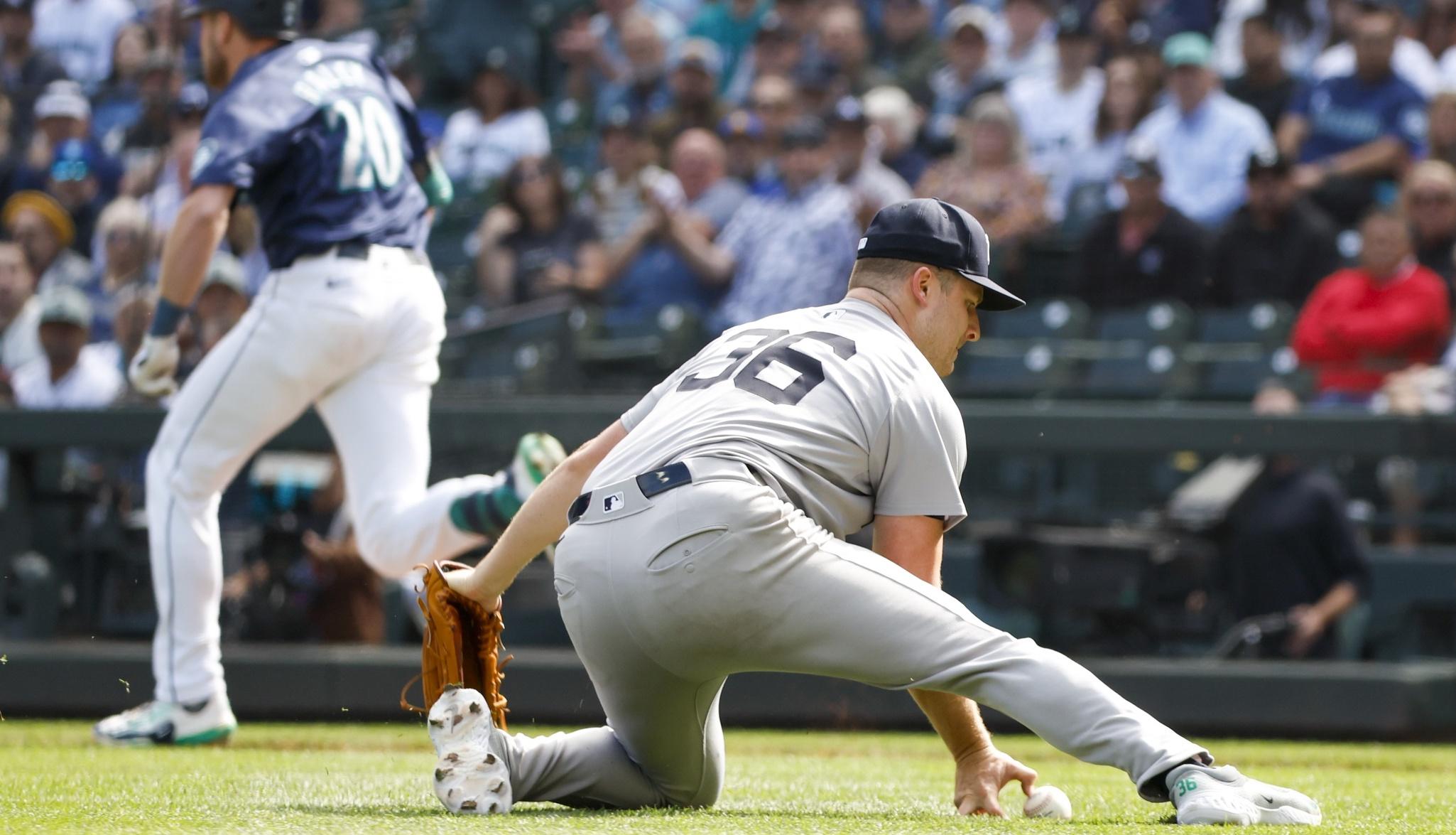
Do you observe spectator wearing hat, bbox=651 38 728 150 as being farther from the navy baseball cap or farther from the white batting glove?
the navy baseball cap

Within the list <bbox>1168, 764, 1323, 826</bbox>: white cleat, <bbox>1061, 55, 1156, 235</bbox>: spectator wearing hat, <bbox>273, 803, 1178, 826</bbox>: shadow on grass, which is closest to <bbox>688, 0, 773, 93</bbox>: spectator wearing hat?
<bbox>1061, 55, 1156, 235</bbox>: spectator wearing hat

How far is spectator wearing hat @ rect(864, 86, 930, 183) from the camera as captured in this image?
9.89m

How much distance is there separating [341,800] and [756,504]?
1.26 m

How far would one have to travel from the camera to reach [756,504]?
118 inches

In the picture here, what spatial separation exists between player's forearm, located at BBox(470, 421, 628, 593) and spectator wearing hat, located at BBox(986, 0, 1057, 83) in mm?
7730

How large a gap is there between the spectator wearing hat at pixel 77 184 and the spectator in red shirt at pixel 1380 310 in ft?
25.7

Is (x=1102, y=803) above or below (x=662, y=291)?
below

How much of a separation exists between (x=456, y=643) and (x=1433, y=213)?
6.06 m

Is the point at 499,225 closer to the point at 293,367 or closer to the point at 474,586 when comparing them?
the point at 293,367

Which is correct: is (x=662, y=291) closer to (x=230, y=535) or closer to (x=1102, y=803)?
(x=230, y=535)

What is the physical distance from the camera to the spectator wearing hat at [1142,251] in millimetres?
8570

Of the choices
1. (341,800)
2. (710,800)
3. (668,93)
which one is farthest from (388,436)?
(668,93)

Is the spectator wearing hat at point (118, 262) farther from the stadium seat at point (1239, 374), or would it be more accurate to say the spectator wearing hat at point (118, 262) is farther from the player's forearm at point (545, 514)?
the player's forearm at point (545, 514)

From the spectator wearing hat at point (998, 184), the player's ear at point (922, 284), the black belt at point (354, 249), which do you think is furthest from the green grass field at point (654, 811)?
the spectator wearing hat at point (998, 184)
